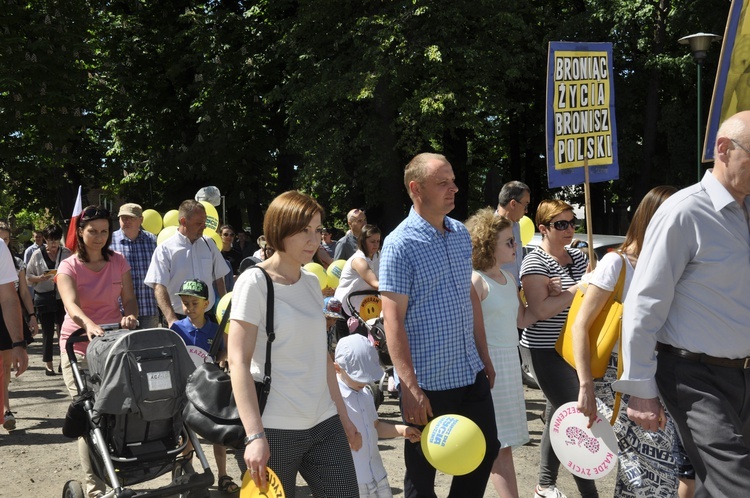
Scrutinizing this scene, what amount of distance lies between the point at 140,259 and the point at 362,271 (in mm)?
2170

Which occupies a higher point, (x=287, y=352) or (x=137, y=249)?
(x=287, y=352)

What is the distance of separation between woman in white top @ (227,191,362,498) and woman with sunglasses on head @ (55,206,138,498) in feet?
7.01

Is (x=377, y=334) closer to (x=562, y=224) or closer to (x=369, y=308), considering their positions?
(x=369, y=308)

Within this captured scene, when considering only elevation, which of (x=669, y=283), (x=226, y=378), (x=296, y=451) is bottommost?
(x=296, y=451)

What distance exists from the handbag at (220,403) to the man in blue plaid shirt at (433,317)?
2.65 feet

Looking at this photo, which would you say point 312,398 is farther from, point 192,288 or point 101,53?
point 101,53

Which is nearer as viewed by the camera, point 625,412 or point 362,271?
point 625,412

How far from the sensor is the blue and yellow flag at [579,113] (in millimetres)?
6691

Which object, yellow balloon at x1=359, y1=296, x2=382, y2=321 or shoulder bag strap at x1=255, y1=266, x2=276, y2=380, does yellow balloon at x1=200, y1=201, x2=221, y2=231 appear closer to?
yellow balloon at x1=359, y1=296, x2=382, y2=321

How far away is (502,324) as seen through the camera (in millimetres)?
5359

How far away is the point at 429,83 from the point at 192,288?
16.8 m

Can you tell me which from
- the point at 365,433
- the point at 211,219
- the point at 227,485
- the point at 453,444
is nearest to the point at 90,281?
the point at 227,485

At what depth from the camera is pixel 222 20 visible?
26344 millimetres

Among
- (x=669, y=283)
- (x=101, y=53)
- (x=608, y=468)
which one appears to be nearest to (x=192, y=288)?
(x=608, y=468)
